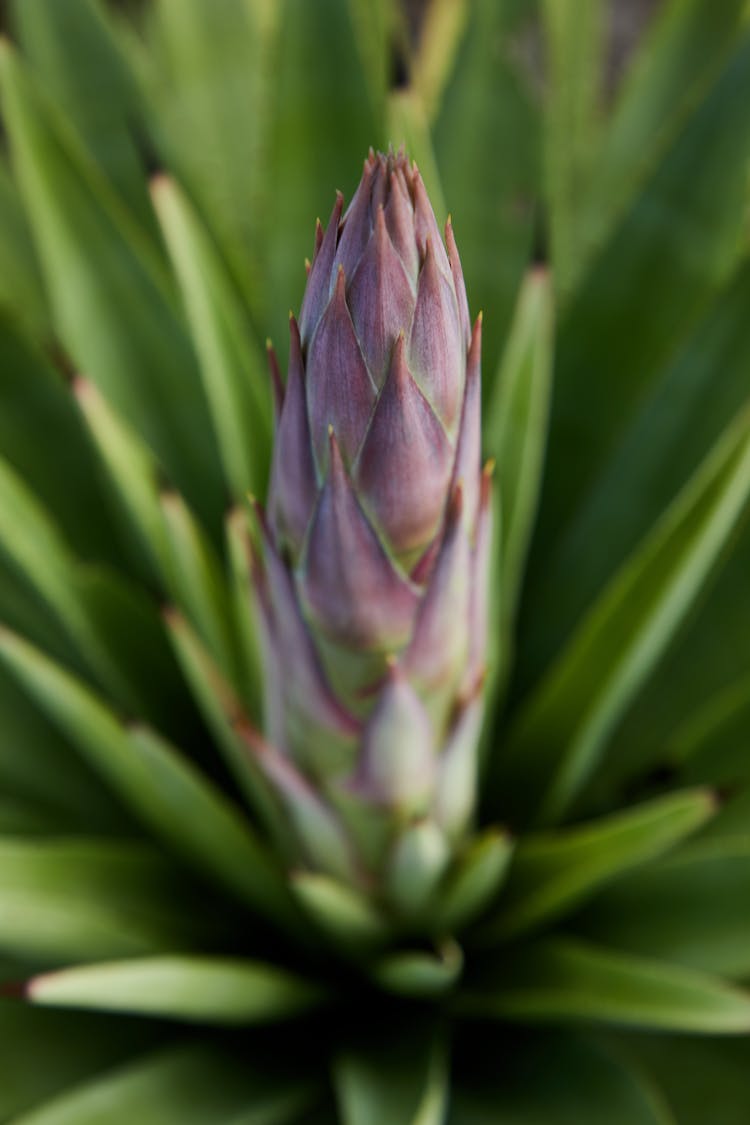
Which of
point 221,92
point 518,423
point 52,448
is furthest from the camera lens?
point 221,92

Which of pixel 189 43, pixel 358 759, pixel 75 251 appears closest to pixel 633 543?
pixel 358 759

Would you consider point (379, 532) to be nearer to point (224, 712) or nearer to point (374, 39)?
point (224, 712)

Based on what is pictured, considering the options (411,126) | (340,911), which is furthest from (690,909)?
(411,126)

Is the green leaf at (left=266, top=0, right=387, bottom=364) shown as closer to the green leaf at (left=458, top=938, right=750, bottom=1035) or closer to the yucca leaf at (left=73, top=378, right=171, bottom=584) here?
the yucca leaf at (left=73, top=378, right=171, bottom=584)

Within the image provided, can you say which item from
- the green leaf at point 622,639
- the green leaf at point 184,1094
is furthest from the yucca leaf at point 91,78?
the green leaf at point 184,1094

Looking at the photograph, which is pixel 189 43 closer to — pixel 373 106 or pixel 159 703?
pixel 373 106

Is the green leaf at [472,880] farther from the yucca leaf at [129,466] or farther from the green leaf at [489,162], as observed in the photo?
the green leaf at [489,162]
